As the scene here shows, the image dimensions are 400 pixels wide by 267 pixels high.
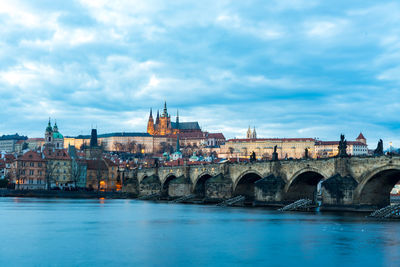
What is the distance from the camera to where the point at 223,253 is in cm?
2833

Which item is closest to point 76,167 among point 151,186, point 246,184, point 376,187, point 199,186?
point 151,186

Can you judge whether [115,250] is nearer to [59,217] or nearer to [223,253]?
[223,253]

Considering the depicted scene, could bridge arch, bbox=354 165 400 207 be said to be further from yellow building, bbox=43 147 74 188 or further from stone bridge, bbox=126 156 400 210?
yellow building, bbox=43 147 74 188

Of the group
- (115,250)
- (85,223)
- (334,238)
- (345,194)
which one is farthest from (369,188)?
(115,250)

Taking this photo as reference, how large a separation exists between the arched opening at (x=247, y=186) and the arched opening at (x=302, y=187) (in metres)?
10.1

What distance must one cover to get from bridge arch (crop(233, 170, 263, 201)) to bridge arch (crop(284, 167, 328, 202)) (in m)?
8.87

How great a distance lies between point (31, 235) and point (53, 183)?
88.1m

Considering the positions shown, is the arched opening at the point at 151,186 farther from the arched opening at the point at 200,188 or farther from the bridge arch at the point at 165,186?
the arched opening at the point at 200,188

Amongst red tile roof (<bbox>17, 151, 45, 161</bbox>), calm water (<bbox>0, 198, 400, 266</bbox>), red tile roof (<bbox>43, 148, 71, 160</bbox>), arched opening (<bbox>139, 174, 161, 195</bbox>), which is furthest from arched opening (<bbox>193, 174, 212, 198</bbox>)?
red tile roof (<bbox>43, 148, 71, 160</bbox>)

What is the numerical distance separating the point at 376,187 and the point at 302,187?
1300cm

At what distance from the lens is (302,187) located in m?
63.8

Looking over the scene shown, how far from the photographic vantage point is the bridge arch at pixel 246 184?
239ft

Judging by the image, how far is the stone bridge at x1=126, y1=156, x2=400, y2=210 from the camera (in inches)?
1996

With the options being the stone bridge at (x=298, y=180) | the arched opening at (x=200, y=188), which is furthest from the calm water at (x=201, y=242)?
the arched opening at (x=200, y=188)
